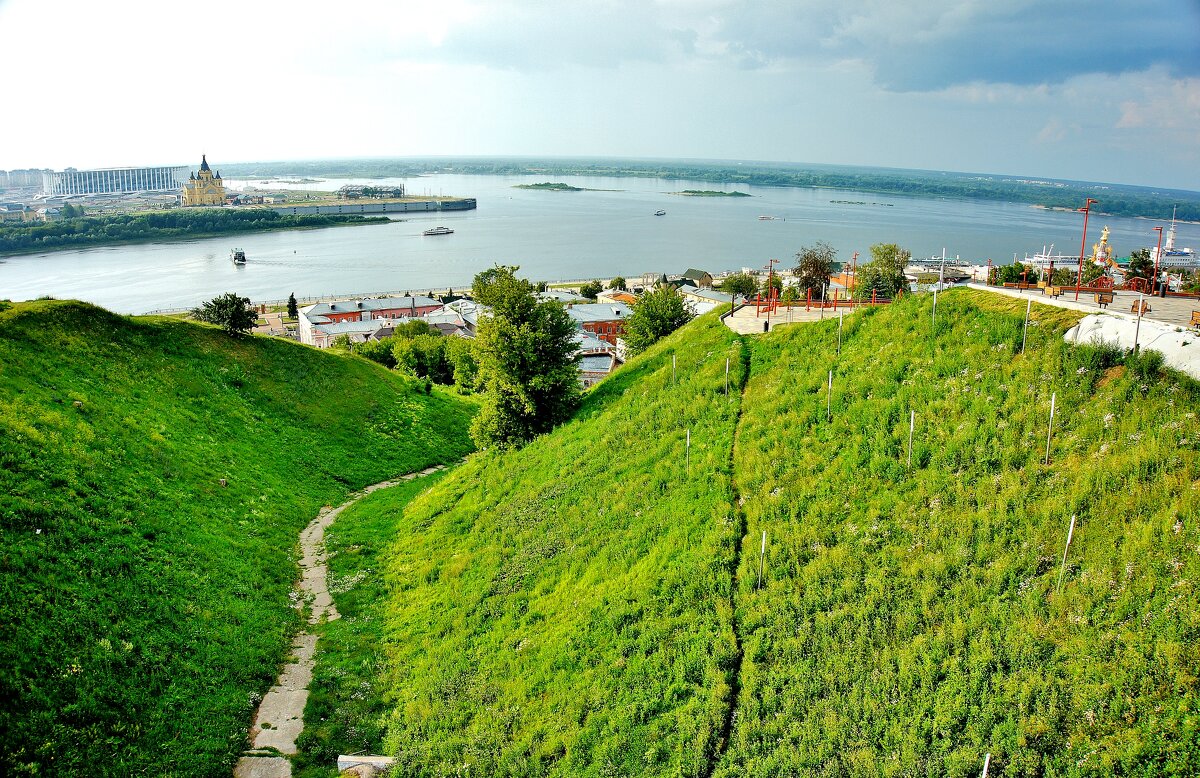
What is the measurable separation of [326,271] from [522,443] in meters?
93.8

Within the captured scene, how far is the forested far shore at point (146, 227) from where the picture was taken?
114m

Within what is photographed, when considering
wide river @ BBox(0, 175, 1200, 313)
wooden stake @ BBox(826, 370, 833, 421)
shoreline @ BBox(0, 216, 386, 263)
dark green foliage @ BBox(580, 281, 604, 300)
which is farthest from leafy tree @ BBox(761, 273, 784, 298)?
shoreline @ BBox(0, 216, 386, 263)

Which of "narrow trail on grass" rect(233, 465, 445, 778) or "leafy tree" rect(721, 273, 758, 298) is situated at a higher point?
"leafy tree" rect(721, 273, 758, 298)

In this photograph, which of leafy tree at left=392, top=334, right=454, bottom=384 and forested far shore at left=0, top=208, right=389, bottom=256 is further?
forested far shore at left=0, top=208, right=389, bottom=256

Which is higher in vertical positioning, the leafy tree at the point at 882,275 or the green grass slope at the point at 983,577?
the leafy tree at the point at 882,275

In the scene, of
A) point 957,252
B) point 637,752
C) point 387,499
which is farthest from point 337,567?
point 957,252

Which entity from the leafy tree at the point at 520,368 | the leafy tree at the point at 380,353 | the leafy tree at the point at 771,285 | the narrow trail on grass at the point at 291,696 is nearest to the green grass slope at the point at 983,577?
the narrow trail on grass at the point at 291,696

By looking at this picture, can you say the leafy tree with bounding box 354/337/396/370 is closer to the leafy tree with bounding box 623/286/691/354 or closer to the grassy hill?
the leafy tree with bounding box 623/286/691/354

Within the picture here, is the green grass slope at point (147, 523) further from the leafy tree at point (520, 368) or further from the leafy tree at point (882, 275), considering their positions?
the leafy tree at point (882, 275)

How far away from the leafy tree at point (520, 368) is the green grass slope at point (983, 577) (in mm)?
9065

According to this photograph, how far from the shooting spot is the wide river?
297ft

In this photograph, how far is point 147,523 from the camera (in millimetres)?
13586

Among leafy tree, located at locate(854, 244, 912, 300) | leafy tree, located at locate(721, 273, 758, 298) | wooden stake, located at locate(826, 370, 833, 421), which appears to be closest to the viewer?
wooden stake, located at locate(826, 370, 833, 421)

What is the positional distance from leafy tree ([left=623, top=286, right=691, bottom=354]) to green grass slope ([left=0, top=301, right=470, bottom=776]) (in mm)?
11522
